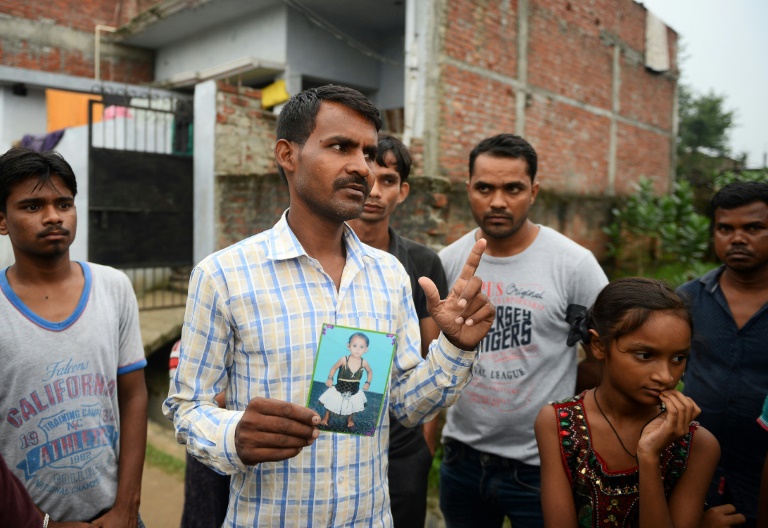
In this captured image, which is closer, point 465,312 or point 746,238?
point 465,312

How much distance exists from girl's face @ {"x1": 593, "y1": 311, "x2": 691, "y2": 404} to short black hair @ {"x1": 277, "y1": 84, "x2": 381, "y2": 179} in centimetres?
101

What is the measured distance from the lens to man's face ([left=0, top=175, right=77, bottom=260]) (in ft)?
6.20

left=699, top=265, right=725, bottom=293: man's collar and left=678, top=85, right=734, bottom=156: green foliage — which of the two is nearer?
left=699, top=265, right=725, bottom=293: man's collar

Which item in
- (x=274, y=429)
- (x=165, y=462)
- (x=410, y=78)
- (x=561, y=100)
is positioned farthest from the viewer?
(x=561, y=100)

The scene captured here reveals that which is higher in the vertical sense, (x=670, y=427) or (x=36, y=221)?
(x=36, y=221)

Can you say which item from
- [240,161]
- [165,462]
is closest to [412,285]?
[165,462]

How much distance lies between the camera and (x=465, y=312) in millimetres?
1473

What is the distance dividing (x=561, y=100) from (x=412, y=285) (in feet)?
26.2

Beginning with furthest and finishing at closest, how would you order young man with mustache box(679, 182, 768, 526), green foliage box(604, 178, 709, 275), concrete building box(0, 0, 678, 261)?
1. green foliage box(604, 178, 709, 275)
2. concrete building box(0, 0, 678, 261)
3. young man with mustache box(679, 182, 768, 526)

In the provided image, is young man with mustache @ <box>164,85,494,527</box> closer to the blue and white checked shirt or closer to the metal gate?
the blue and white checked shirt

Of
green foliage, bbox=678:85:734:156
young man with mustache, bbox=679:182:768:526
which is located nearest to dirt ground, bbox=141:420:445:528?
young man with mustache, bbox=679:182:768:526

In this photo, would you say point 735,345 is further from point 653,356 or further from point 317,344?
point 317,344

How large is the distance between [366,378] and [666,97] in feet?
43.0

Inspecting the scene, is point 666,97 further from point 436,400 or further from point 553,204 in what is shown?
point 436,400
